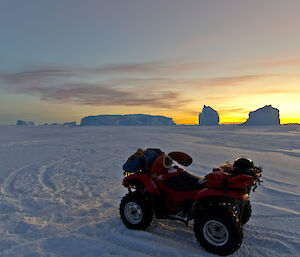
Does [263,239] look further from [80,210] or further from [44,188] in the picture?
[44,188]

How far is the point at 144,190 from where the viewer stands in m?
4.26

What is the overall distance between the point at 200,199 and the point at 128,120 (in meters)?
122

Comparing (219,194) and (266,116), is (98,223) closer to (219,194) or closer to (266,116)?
(219,194)

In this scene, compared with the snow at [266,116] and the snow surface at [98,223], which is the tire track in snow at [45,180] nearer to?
the snow surface at [98,223]

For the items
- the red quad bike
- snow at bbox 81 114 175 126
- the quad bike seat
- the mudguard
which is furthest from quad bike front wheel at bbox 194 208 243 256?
snow at bbox 81 114 175 126

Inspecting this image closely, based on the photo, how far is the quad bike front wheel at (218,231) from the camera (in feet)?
10.3

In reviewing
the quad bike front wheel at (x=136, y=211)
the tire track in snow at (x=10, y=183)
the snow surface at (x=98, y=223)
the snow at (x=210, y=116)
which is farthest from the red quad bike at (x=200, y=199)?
the snow at (x=210, y=116)

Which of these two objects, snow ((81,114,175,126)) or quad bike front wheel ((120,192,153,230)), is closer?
quad bike front wheel ((120,192,153,230))

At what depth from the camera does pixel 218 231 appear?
3.37 metres

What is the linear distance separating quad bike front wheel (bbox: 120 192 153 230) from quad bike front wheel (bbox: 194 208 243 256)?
0.93m

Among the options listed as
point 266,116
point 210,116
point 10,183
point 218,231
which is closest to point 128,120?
point 210,116

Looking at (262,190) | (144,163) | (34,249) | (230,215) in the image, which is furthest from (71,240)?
(262,190)

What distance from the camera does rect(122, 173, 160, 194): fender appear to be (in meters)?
3.93

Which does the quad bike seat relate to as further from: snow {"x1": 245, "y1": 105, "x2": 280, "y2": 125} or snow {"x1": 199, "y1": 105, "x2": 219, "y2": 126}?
snow {"x1": 199, "y1": 105, "x2": 219, "y2": 126}
